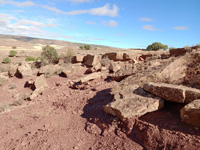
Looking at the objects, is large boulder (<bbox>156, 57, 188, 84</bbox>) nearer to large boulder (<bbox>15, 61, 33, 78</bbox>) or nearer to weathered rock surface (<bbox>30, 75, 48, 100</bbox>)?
weathered rock surface (<bbox>30, 75, 48, 100</bbox>)

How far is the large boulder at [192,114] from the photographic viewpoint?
2.97 metres

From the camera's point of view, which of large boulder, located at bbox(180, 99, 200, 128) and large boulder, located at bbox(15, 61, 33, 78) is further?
large boulder, located at bbox(15, 61, 33, 78)

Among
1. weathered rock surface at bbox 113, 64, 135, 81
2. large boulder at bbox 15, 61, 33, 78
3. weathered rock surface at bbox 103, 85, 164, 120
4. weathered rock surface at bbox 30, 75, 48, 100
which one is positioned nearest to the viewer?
weathered rock surface at bbox 103, 85, 164, 120

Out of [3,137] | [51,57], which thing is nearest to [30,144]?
[3,137]

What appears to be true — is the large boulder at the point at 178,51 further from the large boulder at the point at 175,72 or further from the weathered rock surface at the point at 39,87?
the weathered rock surface at the point at 39,87

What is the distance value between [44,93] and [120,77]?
4.32 m

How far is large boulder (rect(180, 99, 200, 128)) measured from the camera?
297cm

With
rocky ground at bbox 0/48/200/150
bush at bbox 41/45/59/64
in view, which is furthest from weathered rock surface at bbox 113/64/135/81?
bush at bbox 41/45/59/64

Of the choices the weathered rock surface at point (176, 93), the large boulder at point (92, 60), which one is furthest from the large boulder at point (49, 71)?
the weathered rock surface at point (176, 93)

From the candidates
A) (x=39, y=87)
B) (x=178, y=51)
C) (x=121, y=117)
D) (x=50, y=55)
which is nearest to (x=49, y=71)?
(x=39, y=87)

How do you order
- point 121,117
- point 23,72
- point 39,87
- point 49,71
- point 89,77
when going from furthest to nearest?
point 49,71 < point 23,72 < point 39,87 < point 89,77 < point 121,117

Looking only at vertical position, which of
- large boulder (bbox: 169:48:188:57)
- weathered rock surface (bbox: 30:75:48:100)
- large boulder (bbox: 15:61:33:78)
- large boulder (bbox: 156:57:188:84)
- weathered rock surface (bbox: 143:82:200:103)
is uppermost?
large boulder (bbox: 169:48:188:57)

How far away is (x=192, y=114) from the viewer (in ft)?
9.96

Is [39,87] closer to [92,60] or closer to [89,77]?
[89,77]
